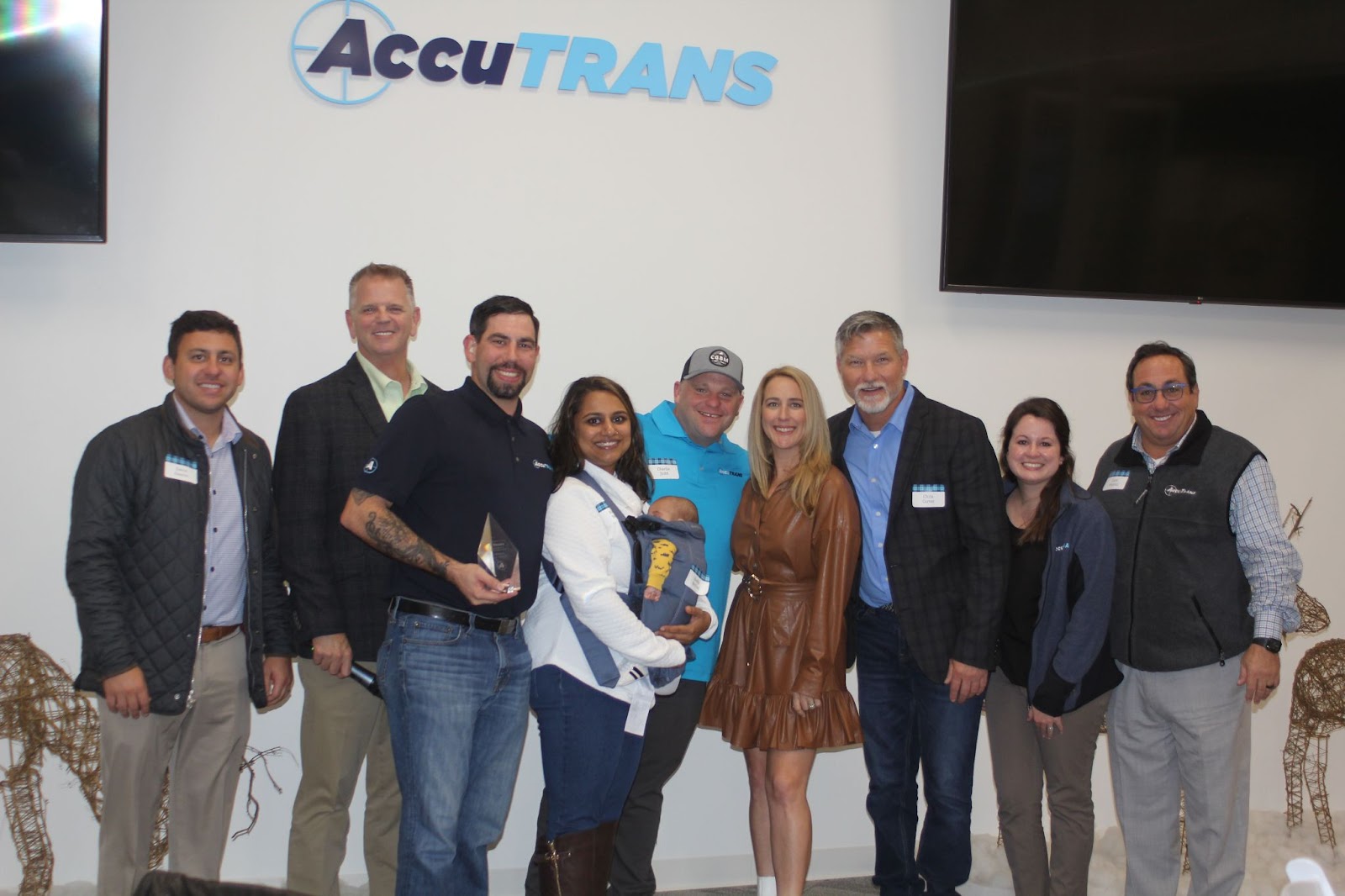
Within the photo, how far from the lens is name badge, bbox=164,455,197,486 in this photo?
2945 millimetres

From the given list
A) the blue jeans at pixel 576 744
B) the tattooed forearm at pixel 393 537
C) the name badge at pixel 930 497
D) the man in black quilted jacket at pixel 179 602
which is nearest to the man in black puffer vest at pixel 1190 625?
the name badge at pixel 930 497

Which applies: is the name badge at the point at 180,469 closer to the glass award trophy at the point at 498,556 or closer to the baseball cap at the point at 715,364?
the glass award trophy at the point at 498,556

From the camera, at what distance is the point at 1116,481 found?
11.6 feet

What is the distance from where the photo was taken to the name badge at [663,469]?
132 inches

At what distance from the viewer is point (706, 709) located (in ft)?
11.1

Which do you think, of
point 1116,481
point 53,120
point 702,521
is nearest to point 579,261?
point 702,521

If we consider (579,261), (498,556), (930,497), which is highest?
(579,261)

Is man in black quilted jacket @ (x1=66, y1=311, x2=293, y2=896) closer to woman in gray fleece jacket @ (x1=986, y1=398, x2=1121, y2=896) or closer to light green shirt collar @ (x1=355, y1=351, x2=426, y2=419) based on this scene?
light green shirt collar @ (x1=355, y1=351, x2=426, y2=419)

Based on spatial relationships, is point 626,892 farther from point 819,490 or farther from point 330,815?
point 819,490

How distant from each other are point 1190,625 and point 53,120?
4.21 metres

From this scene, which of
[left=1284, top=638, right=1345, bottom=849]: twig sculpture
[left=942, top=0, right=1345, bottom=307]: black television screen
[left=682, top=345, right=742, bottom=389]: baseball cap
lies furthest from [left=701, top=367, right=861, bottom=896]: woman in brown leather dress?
[left=1284, top=638, right=1345, bottom=849]: twig sculpture

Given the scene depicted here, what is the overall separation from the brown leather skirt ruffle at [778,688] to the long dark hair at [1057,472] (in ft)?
2.29

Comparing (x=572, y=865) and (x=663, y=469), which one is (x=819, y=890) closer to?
(x=572, y=865)

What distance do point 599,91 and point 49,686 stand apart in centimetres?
297
